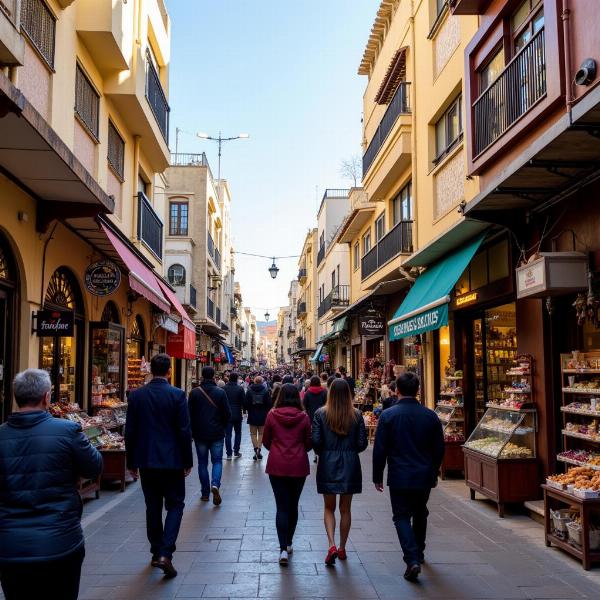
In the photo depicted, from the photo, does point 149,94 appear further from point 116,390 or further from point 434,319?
point 434,319

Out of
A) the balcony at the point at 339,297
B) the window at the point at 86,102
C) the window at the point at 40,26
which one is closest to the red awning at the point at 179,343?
the window at the point at 86,102

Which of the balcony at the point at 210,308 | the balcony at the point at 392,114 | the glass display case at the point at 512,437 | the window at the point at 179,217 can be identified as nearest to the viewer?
the glass display case at the point at 512,437

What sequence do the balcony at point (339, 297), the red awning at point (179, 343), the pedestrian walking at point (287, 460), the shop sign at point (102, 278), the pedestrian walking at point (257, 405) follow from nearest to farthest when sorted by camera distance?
1. the pedestrian walking at point (287, 460)
2. the shop sign at point (102, 278)
3. the pedestrian walking at point (257, 405)
4. the red awning at point (179, 343)
5. the balcony at point (339, 297)

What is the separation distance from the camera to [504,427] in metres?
9.29

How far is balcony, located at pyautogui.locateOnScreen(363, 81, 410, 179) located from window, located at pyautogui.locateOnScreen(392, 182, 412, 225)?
4.56 feet

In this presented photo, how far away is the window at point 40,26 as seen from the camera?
8.70m

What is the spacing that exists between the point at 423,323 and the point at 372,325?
7.59 m

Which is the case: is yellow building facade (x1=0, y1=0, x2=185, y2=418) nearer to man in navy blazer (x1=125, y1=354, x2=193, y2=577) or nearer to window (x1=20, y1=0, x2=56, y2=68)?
window (x1=20, y1=0, x2=56, y2=68)

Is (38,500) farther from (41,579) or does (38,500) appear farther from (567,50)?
(567,50)

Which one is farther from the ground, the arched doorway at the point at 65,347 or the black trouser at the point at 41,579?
the arched doorway at the point at 65,347

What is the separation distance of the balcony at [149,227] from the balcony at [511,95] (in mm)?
9020

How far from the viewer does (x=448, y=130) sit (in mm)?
13359

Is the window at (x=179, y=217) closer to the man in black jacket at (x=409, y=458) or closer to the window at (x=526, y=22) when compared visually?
the window at (x=526, y=22)

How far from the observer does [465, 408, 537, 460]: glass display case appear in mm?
8922
